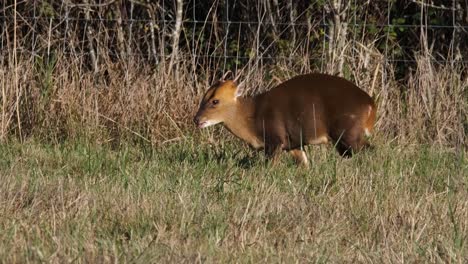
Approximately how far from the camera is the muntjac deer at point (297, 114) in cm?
734

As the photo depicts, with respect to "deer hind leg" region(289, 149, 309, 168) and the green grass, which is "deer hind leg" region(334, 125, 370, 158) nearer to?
the green grass

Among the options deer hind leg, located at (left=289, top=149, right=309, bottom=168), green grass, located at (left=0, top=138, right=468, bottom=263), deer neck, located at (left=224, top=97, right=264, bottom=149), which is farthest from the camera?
deer neck, located at (left=224, top=97, right=264, bottom=149)

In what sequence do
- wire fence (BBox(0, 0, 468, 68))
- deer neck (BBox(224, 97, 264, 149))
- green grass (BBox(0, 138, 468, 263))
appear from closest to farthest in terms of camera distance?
green grass (BBox(0, 138, 468, 263)) → deer neck (BBox(224, 97, 264, 149)) → wire fence (BBox(0, 0, 468, 68))

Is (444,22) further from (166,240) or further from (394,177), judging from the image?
(166,240)

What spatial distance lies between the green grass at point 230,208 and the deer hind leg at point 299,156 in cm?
8

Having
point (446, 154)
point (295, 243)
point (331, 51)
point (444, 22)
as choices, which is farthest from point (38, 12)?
point (295, 243)

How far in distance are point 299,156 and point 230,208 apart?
1792 millimetres

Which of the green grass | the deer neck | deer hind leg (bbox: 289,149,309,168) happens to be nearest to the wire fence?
the deer neck

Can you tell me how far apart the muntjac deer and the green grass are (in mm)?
136

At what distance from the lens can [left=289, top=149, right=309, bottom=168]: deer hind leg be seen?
729 centimetres

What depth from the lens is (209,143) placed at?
8242mm

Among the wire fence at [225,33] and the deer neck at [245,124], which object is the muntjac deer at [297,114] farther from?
the wire fence at [225,33]

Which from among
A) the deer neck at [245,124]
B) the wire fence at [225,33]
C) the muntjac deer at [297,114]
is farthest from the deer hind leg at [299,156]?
the wire fence at [225,33]

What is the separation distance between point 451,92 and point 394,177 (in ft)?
8.42
